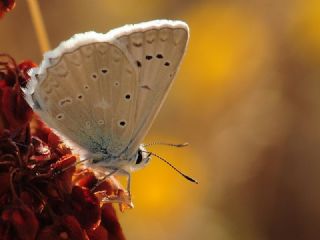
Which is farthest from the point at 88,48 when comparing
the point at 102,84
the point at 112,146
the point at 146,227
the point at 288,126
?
the point at 288,126

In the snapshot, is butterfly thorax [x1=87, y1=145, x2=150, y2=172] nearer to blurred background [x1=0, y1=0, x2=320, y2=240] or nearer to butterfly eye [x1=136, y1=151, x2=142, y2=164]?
butterfly eye [x1=136, y1=151, x2=142, y2=164]

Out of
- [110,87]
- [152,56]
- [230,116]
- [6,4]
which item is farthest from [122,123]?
[230,116]

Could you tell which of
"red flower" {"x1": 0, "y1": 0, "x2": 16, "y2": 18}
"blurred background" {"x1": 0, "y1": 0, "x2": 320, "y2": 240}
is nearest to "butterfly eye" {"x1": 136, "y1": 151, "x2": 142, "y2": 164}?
"red flower" {"x1": 0, "y1": 0, "x2": 16, "y2": 18}

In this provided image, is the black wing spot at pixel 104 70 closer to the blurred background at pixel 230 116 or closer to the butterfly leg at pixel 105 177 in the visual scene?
the butterfly leg at pixel 105 177

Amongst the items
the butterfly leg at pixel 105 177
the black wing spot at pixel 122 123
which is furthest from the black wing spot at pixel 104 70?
the butterfly leg at pixel 105 177

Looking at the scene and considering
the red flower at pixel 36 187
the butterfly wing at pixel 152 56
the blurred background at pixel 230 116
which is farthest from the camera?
the blurred background at pixel 230 116

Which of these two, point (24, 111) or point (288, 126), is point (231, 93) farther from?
point (24, 111)

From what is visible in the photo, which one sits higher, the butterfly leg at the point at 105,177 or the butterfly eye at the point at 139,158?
the butterfly eye at the point at 139,158

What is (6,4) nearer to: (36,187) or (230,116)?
(36,187)
